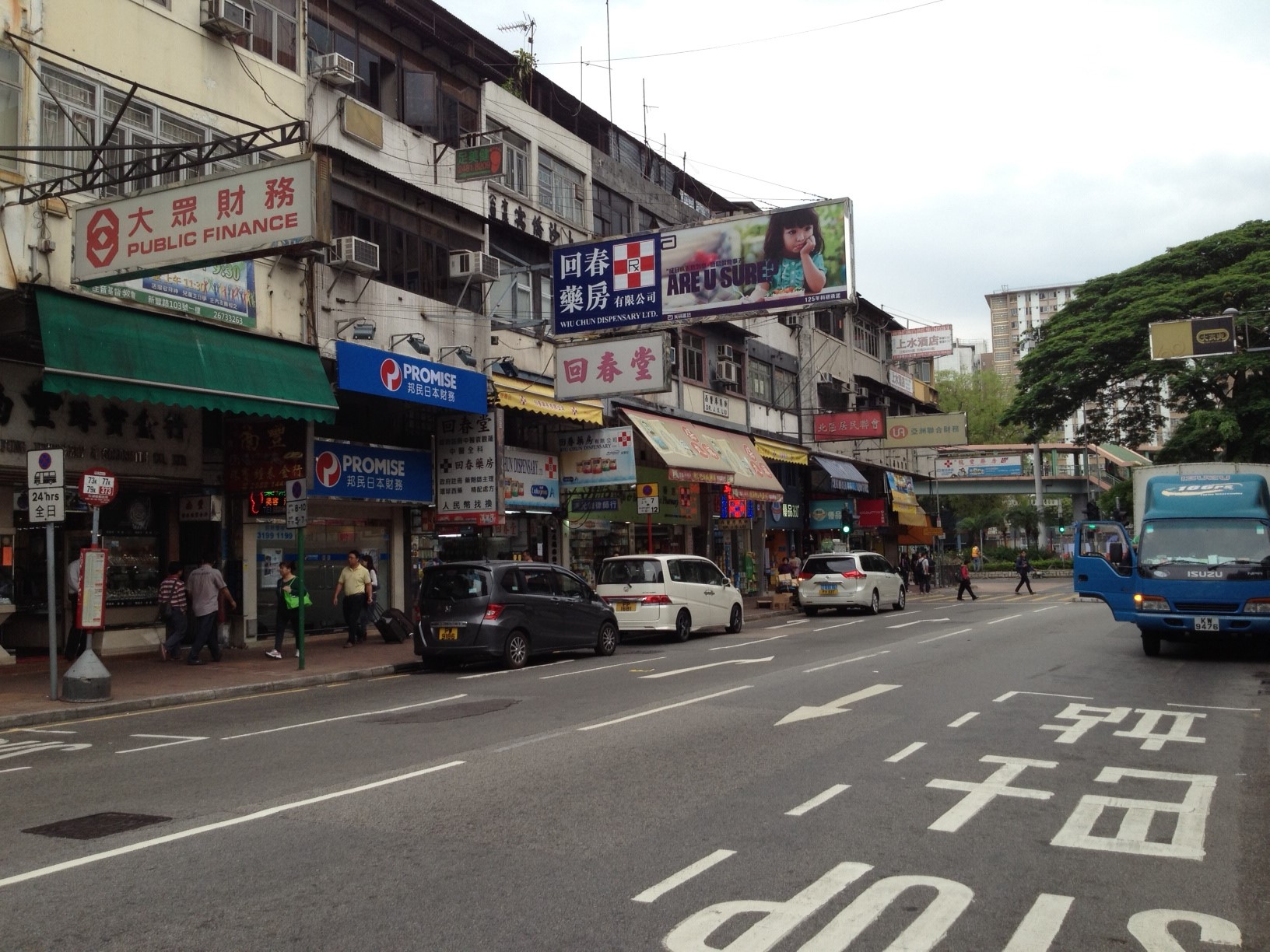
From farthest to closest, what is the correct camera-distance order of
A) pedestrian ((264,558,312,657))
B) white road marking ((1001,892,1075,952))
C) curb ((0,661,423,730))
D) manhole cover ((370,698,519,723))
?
pedestrian ((264,558,312,657)), curb ((0,661,423,730)), manhole cover ((370,698,519,723)), white road marking ((1001,892,1075,952))

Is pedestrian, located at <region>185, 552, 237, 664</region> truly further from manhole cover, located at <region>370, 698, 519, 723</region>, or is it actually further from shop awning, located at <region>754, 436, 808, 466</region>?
shop awning, located at <region>754, 436, 808, 466</region>

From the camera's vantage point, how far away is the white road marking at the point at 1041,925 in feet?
15.2

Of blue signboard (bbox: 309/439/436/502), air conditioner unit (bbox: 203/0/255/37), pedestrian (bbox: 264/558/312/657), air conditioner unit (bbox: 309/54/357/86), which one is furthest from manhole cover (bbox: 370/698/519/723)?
air conditioner unit (bbox: 309/54/357/86)

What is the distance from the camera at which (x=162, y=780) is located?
27.2 ft

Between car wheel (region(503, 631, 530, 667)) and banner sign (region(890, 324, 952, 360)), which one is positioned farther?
banner sign (region(890, 324, 952, 360))

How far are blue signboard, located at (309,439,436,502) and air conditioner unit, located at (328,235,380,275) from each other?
3.26 meters

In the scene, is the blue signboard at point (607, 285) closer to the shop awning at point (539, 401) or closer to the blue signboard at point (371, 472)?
the shop awning at point (539, 401)

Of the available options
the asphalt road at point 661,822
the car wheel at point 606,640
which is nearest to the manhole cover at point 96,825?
the asphalt road at point 661,822

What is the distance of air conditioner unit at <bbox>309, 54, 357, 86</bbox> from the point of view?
20.2 metres

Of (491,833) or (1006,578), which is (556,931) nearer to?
(491,833)

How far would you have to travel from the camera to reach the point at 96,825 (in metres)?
6.82

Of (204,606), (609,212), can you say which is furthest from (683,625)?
(609,212)

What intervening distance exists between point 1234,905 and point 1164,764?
139 inches

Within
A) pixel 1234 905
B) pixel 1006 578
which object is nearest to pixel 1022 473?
pixel 1006 578
